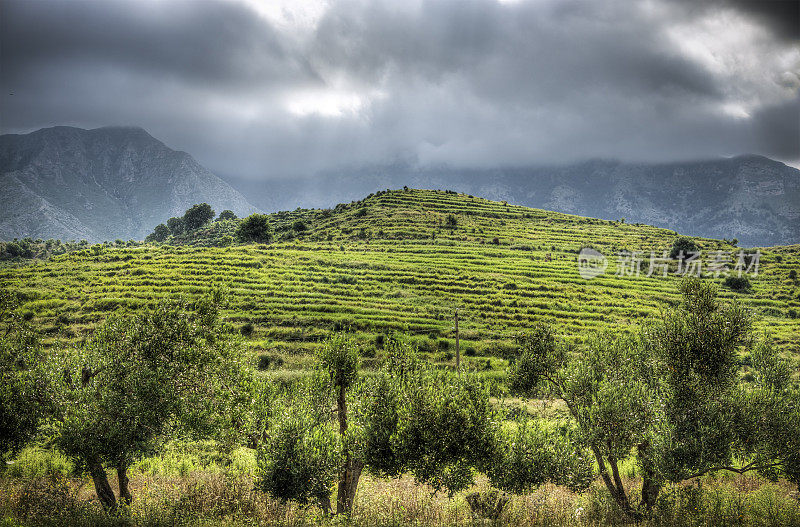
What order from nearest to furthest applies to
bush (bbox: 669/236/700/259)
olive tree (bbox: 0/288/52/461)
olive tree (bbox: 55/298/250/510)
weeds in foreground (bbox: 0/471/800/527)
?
olive tree (bbox: 55/298/250/510)
weeds in foreground (bbox: 0/471/800/527)
olive tree (bbox: 0/288/52/461)
bush (bbox: 669/236/700/259)

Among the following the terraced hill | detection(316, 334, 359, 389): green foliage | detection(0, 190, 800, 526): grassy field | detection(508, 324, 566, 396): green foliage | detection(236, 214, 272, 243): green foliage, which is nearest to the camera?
detection(0, 190, 800, 526): grassy field

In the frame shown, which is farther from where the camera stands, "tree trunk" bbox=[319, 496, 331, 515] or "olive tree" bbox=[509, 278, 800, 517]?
"tree trunk" bbox=[319, 496, 331, 515]

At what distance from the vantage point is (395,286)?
87938mm

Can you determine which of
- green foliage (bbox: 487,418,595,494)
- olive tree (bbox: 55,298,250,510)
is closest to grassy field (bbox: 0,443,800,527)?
green foliage (bbox: 487,418,595,494)

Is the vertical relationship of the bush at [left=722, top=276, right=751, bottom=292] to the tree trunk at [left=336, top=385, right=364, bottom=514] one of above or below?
above

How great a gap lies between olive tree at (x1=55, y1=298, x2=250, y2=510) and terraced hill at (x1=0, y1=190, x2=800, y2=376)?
72.5ft

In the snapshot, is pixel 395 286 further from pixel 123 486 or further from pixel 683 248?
pixel 683 248

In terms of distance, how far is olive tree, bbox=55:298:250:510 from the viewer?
1878cm

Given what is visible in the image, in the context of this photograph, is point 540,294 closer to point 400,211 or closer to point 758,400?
point 758,400

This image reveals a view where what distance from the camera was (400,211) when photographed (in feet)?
498

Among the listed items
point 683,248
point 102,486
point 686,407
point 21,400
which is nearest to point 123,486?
point 102,486

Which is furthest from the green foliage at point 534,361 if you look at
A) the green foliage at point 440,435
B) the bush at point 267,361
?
the bush at point 267,361

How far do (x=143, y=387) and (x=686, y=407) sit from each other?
28.2 meters

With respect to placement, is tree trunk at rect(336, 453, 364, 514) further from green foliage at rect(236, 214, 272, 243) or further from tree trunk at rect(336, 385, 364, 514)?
green foliage at rect(236, 214, 272, 243)
